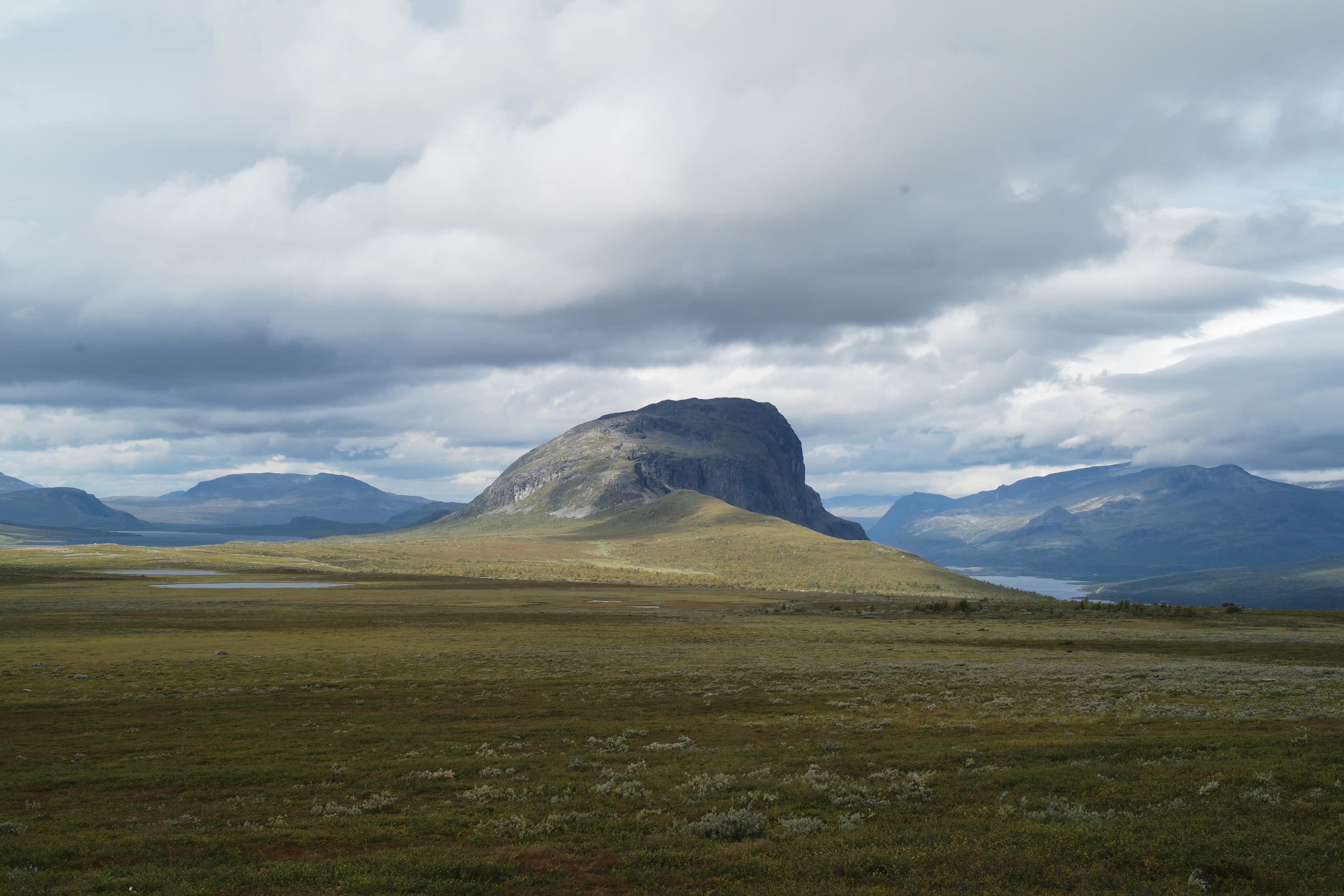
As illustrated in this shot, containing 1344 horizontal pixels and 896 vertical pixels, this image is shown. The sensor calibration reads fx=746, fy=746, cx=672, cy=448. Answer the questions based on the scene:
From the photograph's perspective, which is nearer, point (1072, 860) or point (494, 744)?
point (1072, 860)

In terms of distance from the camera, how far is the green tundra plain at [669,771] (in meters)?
14.6

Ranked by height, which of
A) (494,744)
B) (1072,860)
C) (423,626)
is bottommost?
(423,626)

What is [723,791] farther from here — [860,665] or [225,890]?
[860,665]

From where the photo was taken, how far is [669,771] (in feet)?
77.5

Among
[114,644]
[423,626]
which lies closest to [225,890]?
[114,644]

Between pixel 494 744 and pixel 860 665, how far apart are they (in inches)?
1271

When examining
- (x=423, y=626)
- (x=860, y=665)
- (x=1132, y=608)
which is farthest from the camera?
(x=1132, y=608)

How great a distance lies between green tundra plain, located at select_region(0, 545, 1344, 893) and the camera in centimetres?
1460

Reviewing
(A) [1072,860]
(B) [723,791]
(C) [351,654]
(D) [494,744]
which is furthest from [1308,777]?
(C) [351,654]

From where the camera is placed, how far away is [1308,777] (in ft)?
62.9

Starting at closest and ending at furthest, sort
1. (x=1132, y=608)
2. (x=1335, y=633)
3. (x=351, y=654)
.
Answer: (x=351, y=654) < (x=1335, y=633) < (x=1132, y=608)

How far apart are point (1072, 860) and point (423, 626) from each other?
Result: 3330 inches

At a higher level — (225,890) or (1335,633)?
(225,890)

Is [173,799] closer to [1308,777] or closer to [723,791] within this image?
[723,791]
